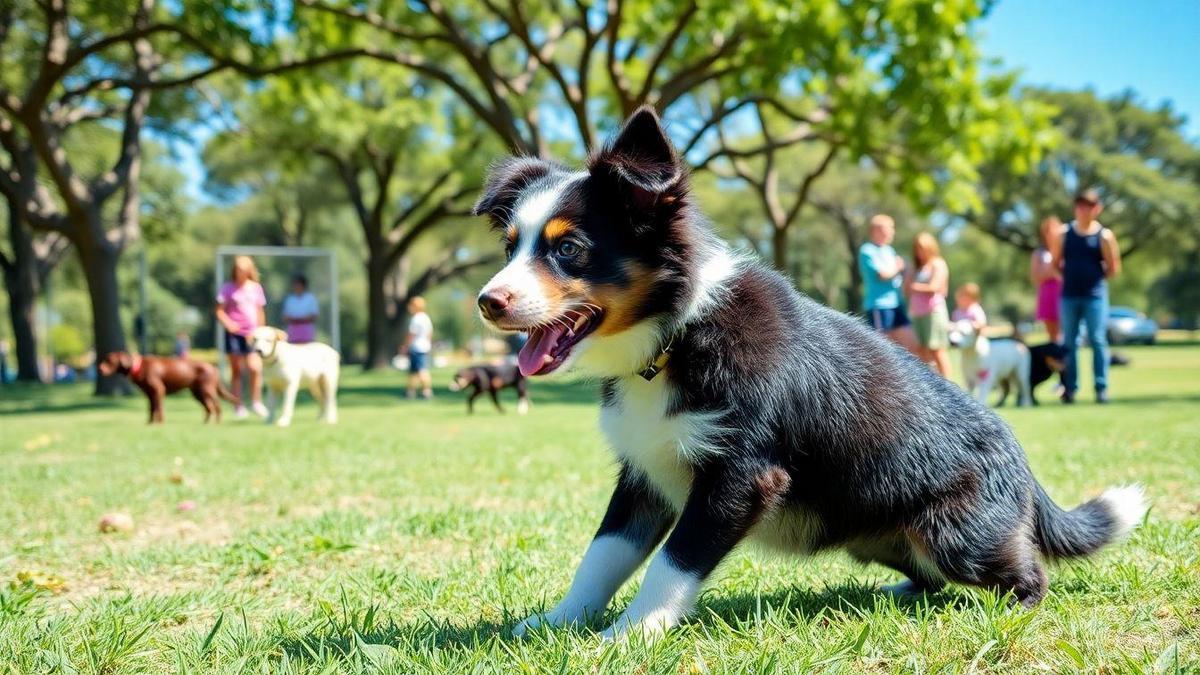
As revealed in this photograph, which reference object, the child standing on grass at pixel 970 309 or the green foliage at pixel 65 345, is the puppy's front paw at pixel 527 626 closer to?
the child standing on grass at pixel 970 309

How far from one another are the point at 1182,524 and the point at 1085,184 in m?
43.9

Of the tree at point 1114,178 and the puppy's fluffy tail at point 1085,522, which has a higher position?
the tree at point 1114,178

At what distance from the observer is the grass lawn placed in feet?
8.44

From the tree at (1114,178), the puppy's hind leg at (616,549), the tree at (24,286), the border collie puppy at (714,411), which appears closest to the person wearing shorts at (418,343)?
the puppy's hind leg at (616,549)

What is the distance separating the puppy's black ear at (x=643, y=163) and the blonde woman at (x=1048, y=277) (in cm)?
1109

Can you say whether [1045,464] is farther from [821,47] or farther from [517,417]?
[821,47]

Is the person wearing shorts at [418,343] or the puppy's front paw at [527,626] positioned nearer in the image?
the puppy's front paw at [527,626]

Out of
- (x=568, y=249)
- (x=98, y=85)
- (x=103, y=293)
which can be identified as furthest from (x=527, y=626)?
(x=98, y=85)

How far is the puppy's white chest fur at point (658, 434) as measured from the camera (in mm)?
2682

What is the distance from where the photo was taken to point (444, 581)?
145 inches

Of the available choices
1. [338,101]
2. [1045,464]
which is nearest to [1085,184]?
[338,101]

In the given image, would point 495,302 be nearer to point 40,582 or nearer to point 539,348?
point 539,348

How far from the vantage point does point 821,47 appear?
14.5 meters

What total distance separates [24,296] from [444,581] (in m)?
31.8
